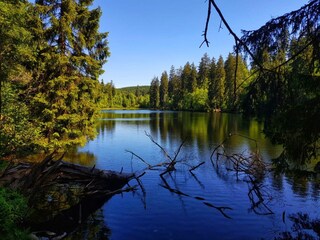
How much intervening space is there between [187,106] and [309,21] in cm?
9666

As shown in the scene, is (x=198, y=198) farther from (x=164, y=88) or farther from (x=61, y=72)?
(x=164, y=88)

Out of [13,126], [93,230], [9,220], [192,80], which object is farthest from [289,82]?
[192,80]

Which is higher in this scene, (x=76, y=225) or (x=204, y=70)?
(x=204, y=70)

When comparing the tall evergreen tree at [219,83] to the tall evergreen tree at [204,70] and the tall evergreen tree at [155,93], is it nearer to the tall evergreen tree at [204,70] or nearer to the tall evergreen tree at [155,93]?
the tall evergreen tree at [204,70]

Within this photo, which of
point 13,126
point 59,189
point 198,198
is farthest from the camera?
point 13,126

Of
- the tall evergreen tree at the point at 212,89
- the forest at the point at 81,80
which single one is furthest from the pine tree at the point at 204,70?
the forest at the point at 81,80

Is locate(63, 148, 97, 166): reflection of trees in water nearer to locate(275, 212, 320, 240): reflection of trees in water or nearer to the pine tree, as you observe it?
locate(275, 212, 320, 240): reflection of trees in water

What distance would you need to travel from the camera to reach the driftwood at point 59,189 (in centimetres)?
946

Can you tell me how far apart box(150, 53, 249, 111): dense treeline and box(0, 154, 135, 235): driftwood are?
58408 mm

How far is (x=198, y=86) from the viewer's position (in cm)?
→ 10381

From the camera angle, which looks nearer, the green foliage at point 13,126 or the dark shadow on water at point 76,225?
the dark shadow on water at point 76,225

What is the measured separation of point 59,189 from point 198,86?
305 feet

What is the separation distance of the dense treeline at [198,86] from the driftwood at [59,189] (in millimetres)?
58408

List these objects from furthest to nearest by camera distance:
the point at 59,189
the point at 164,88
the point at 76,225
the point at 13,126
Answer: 1. the point at 164,88
2. the point at 13,126
3. the point at 59,189
4. the point at 76,225
